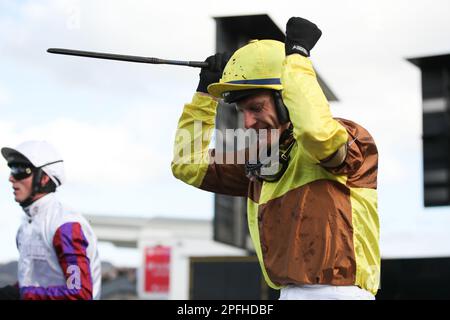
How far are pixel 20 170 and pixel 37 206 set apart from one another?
0.28m

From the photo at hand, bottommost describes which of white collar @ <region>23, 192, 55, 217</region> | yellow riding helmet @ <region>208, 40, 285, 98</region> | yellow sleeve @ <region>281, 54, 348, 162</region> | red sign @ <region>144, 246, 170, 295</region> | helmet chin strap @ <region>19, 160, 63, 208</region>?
red sign @ <region>144, 246, 170, 295</region>

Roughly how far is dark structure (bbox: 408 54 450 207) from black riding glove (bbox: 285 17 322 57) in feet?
24.4

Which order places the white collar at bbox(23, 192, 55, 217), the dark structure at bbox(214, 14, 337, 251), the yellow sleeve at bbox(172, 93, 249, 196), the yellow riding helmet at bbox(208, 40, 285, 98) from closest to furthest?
the yellow riding helmet at bbox(208, 40, 285, 98) → the yellow sleeve at bbox(172, 93, 249, 196) → the white collar at bbox(23, 192, 55, 217) → the dark structure at bbox(214, 14, 337, 251)

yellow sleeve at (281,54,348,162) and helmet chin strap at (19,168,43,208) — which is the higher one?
yellow sleeve at (281,54,348,162)

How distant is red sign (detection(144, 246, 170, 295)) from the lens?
23.6 metres

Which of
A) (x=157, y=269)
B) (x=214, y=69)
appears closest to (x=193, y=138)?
(x=214, y=69)

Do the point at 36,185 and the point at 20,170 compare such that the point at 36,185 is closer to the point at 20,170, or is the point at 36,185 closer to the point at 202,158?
the point at 20,170

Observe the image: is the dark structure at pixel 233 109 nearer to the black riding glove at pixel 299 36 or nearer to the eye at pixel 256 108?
the eye at pixel 256 108

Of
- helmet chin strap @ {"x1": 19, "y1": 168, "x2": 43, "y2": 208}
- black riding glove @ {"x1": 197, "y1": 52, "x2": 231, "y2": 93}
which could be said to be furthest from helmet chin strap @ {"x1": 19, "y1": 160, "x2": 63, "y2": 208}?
black riding glove @ {"x1": 197, "y1": 52, "x2": 231, "y2": 93}

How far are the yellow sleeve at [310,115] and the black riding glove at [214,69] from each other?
2.46 ft

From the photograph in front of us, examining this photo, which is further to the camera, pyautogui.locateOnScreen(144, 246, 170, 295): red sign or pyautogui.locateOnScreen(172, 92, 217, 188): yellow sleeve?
pyautogui.locateOnScreen(144, 246, 170, 295): red sign

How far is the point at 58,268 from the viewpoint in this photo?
586 centimetres

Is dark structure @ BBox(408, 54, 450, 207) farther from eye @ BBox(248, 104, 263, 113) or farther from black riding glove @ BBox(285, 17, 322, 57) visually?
black riding glove @ BBox(285, 17, 322, 57)
